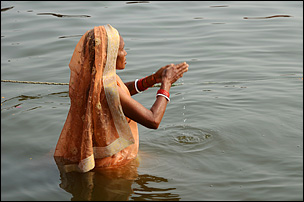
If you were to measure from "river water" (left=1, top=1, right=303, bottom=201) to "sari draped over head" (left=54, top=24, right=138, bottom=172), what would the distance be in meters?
0.25

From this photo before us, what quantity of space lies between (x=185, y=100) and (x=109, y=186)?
260 cm

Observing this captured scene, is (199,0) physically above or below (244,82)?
above

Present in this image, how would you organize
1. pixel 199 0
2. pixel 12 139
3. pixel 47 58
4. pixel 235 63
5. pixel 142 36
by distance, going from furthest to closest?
pixel 199 0
pixel 142 36
pixel 47 58
pixel 235 63
pixel 12 139

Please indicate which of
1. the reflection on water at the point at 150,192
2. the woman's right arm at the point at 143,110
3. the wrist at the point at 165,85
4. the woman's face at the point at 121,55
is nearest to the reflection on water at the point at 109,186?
the reflection on water at the point at 150,192

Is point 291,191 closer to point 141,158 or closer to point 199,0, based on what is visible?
point 141,158

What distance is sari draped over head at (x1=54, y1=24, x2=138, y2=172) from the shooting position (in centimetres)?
389

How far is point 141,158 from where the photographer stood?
15.7 feet

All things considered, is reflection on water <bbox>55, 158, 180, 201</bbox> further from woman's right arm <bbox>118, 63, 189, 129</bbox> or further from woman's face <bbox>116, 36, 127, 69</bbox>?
woman's face <bbox>116, 36, 127, 69</bbox>

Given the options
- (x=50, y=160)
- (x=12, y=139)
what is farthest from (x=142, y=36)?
(x=50, y=160)

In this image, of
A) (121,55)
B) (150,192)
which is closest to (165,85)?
(121,55)

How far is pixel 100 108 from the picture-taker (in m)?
4.00

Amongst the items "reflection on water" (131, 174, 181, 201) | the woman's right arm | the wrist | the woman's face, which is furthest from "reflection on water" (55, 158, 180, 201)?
the woman's face

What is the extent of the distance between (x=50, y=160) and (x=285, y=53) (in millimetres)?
5264

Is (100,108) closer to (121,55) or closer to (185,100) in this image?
(121,55)
